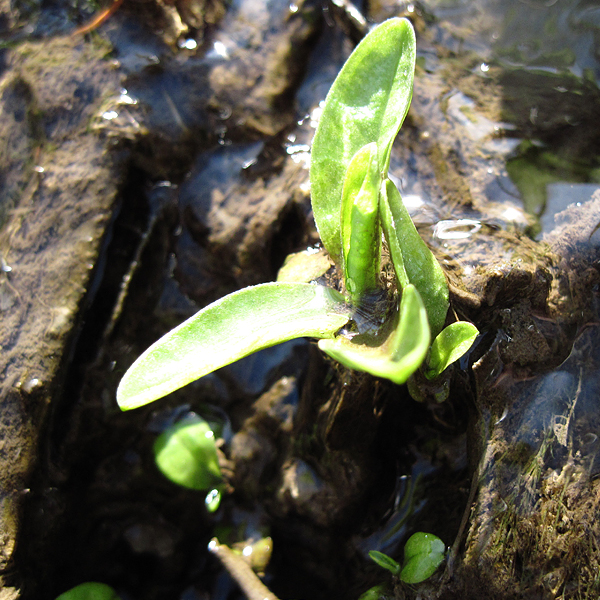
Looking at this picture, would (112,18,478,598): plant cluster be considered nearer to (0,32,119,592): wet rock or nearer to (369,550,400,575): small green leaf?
(369,550,400,575): small green leaf

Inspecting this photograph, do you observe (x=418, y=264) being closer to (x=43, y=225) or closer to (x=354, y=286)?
(x=354, y=286)

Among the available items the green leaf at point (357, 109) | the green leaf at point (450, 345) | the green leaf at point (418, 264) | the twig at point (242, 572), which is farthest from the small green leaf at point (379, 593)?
the green leaf at point (357, 109)

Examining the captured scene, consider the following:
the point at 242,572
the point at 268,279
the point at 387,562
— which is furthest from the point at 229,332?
the point at 242,572

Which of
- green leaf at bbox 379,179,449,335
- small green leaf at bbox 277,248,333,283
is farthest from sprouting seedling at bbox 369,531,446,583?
small green leaf at bbox 277,248,333,283

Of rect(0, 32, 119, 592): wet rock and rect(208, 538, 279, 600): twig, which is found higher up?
rect(0, 32, 119, 592): wet rock

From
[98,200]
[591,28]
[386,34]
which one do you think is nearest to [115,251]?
[98,200]
